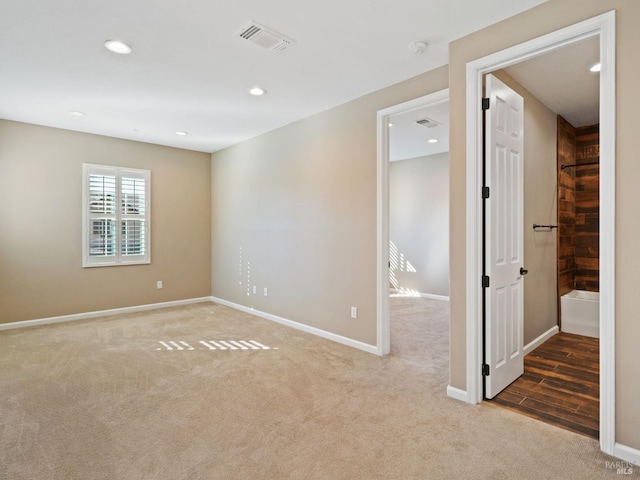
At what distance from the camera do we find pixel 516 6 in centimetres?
227

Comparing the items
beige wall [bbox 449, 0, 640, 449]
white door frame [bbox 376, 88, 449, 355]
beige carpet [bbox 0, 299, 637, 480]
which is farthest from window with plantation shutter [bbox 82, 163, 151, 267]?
beige wall [bbox 449, 0, 640, 449]

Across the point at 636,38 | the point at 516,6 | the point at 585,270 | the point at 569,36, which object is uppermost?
the point at 516,6

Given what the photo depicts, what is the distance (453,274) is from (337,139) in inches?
84.2

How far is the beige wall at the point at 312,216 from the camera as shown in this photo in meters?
3.75

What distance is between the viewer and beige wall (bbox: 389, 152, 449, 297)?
266 inches

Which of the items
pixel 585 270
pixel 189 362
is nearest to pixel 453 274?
pixel 189 362

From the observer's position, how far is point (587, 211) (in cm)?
487

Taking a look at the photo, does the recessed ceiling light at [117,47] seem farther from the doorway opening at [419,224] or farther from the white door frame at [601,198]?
the doorway opening at [419,224]

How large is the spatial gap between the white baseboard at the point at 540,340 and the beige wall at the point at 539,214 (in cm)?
4

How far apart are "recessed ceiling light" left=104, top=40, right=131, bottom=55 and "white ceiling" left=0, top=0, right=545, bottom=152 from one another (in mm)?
53

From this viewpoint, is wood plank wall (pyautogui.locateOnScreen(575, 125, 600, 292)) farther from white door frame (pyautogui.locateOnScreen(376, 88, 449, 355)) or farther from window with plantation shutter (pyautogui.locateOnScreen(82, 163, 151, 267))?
window with plantation shutter (pyautogui.locateOnScreen(82, 163, 151, 267))

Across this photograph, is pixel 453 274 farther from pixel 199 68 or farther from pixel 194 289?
pixel 194 289

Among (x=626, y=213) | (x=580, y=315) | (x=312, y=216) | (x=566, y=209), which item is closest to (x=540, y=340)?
(x=580, y=315)

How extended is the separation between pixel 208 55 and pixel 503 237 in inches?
110
